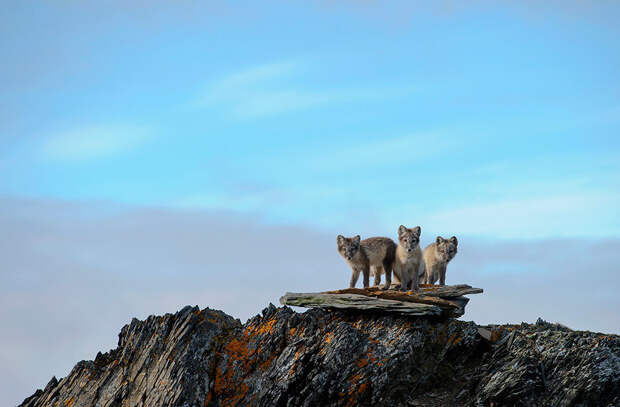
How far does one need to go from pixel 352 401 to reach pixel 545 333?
8.24 meters

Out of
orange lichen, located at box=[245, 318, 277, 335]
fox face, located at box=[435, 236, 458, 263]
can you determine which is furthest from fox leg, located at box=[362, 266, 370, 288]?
orange lichen, located at box=[245, 318, 277, 335]

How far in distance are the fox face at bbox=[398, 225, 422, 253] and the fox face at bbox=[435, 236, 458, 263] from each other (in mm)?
1896

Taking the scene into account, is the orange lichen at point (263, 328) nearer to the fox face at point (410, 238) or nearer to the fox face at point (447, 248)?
the fox face at point (410, 238)

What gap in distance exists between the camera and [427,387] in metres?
25.2

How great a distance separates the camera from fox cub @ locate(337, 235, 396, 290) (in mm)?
31062

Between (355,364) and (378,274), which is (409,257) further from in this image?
(355,364)

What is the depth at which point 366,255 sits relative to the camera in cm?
3130

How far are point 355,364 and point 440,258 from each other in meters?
8.86

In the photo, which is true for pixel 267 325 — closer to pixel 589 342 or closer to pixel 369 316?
pixel 369 316

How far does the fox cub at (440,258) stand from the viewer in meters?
31.2

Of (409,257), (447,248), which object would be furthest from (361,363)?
(447,248)

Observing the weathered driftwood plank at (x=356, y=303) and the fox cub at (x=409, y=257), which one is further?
the fox cub at (x=409, y=257)

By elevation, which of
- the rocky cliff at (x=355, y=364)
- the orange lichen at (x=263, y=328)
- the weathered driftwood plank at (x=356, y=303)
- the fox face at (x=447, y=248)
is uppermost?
the fox face at (x=447, y=248)

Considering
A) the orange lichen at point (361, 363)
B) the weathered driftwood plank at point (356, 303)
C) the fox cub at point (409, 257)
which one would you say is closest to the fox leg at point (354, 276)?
the fox cub at point (409, 257)
